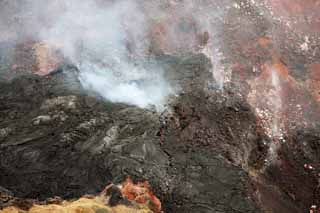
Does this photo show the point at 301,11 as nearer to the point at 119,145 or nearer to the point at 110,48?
the point at 110,48

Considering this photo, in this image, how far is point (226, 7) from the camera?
1970cm

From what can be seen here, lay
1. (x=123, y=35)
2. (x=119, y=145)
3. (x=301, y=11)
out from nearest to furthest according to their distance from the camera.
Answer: (x=119, y=145) < (x=123, y=35) < (x=301, y=11)

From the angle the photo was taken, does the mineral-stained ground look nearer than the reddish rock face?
Yes

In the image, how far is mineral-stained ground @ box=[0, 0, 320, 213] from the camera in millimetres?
11953

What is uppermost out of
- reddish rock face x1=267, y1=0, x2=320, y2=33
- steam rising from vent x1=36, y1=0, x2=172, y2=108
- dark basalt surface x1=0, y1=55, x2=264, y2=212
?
reddish rock face x1=267, y1=0, x2=320, y2=33

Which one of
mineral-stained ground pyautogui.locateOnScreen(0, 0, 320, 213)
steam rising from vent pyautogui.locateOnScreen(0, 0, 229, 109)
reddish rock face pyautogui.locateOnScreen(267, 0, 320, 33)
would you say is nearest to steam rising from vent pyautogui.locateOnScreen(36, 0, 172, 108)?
steam rising from vent pyautogui.locateOnScreen(0, 0, 229, 109)

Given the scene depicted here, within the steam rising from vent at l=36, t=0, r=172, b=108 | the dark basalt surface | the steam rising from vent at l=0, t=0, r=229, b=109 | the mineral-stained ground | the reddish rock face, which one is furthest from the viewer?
the reddish rock face

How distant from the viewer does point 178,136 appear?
14.2 metres

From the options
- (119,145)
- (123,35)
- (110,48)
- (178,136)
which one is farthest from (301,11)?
(119,145)

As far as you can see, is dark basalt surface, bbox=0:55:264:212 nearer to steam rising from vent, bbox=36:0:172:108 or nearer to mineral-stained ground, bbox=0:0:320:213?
mineral-stained ground, bbox=0:0:320:213

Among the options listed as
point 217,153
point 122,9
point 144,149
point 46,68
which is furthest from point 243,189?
point 122,9

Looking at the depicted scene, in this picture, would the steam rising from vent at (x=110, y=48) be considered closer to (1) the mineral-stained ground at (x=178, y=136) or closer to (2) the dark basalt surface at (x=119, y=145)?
(1) the mineral-stained ground at (x=178, y=136)

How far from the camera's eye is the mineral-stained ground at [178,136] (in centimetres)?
1195

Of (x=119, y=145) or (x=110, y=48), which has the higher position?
(x=110, y=48)
